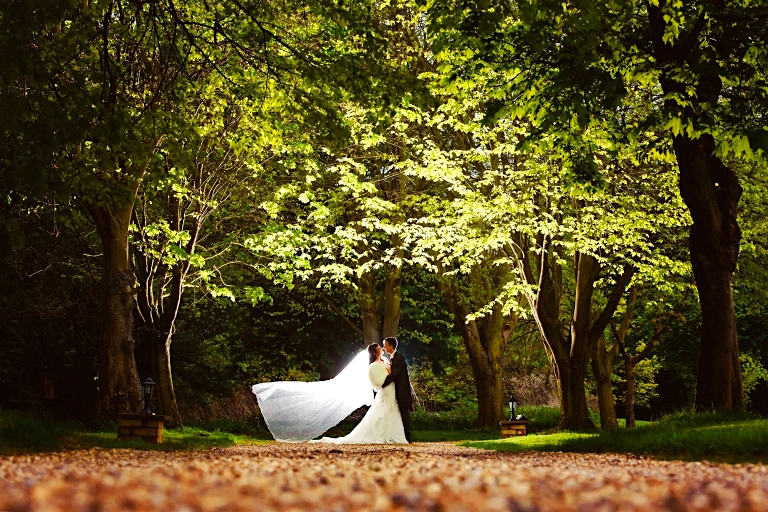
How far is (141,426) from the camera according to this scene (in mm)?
14727

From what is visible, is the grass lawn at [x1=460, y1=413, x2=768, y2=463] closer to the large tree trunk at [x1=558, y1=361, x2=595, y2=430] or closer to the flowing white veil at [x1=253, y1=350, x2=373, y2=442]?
the large tree trunk at [x1=558, y1=361, x2=595, y2=430]

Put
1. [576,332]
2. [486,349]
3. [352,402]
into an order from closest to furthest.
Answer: [576,332], [352,402], [486,349]

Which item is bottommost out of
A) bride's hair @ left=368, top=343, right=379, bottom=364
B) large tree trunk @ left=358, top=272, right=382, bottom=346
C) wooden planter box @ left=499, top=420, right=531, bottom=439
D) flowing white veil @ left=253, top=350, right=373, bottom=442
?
wooden planter box @ left=499, top=420, right=531, bottom=439

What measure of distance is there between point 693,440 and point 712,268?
5080 mm

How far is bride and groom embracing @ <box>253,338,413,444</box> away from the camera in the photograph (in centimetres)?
1978

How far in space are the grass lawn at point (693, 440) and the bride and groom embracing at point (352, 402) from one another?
22.8 ft

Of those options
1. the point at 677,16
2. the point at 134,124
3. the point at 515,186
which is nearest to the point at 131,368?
the point at 134,124

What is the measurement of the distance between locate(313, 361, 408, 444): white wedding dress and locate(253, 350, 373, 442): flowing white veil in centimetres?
109

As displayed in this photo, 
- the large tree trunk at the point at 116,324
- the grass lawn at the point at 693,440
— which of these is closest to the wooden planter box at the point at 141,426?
the large tree trunk at the point at 116,324

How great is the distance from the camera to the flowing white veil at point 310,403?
68.5 feet

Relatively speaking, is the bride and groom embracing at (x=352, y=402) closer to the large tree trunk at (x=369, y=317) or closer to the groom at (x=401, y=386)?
the groom at (x=401, y=386)

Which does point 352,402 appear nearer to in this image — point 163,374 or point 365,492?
point 163,374

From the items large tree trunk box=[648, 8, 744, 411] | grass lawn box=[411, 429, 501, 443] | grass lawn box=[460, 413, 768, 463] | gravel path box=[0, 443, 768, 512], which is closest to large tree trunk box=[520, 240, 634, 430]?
grass lawn box=[411, 429, 501, 443]

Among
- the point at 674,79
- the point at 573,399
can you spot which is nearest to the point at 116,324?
the point at 573,399
